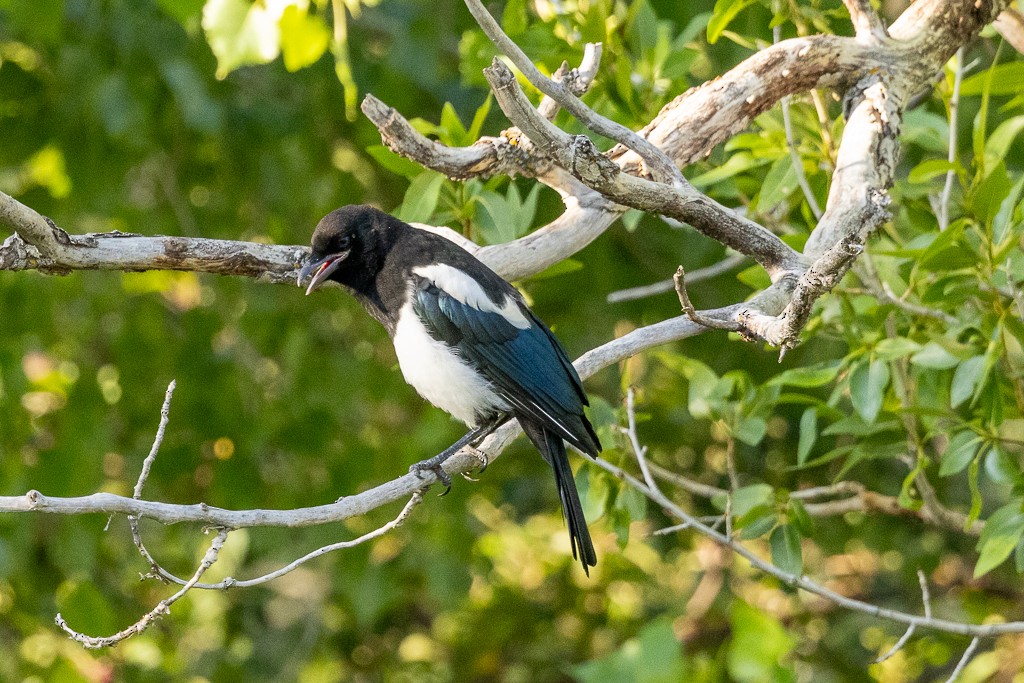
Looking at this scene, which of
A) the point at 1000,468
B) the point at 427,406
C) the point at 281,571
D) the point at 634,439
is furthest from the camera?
the point at 427,406

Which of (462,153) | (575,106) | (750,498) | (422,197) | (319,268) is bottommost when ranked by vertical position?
(750,498)

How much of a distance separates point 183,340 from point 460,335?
8.80 ft

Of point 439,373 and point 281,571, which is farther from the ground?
point 281,571

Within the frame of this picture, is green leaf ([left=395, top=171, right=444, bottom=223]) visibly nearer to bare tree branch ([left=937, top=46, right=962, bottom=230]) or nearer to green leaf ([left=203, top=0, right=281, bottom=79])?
green leaf ([left=203, top=0, right=281, bottom=79])

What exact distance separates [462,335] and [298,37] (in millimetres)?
1057

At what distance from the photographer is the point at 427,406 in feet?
17.8

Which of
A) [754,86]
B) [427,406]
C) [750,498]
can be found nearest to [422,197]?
[754,86]

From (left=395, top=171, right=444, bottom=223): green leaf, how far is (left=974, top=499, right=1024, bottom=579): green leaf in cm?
173

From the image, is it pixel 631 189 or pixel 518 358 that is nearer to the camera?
pixel 631 189

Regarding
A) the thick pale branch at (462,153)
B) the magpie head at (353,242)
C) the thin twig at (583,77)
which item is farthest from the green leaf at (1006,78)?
the magpie head at (353,242)

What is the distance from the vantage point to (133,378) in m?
5.09

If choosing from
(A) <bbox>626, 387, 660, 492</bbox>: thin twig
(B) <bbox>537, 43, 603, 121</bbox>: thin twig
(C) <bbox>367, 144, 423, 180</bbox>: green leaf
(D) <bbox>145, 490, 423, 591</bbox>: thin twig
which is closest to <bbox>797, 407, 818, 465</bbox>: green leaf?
(A) <bbox>626, 387, 660, 492</bbox>: thin twig

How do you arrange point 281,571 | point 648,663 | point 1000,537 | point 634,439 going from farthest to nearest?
point 634,439
point 1000,537
point 648,663
point 281,571

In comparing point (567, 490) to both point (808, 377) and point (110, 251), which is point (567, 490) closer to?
point (808, 377)
